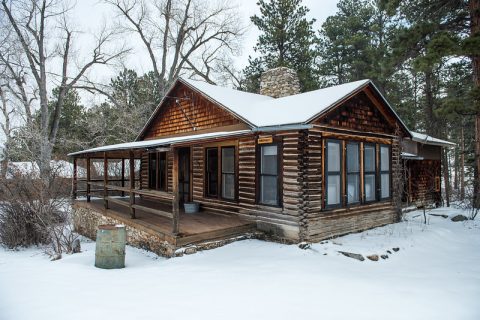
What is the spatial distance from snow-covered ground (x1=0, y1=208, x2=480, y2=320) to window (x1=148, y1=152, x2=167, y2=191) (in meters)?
5.63

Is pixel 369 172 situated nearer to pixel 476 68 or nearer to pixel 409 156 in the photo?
pixel 409 156

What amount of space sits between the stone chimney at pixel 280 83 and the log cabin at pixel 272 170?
79.9 inches

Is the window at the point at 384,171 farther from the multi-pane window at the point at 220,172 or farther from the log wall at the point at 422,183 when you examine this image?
the multi-pane window at the point at 220,172

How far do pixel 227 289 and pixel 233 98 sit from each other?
24.8 feet

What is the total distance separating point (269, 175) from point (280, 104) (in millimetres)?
2845

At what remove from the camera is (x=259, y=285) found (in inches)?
224

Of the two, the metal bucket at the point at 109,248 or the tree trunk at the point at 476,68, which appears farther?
the tree trunk at the point at 476,68

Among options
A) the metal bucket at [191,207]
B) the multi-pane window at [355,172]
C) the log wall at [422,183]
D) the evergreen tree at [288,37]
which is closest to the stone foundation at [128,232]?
the metal bucket at [191,207]

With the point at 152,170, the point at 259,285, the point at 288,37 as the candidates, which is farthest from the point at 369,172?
the point at 288,37

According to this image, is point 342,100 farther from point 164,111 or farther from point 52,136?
point 52,136

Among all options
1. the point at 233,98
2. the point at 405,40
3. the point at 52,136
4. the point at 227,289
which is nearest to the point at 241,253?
the point at 227,289

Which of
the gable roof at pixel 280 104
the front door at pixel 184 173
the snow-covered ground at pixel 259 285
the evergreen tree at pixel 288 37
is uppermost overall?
the evergreen tree at pixel 288 37

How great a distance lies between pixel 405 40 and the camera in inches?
473

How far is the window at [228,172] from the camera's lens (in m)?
10.4
